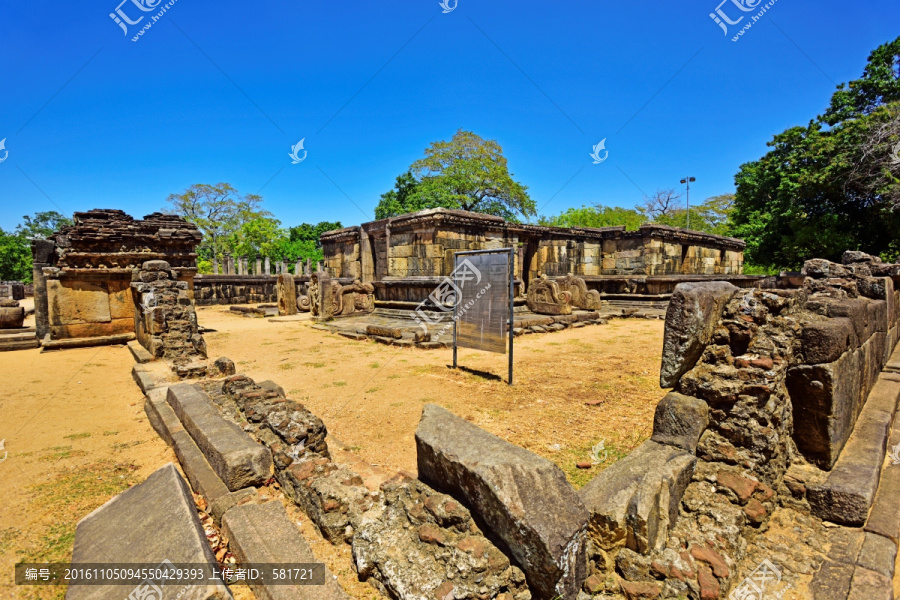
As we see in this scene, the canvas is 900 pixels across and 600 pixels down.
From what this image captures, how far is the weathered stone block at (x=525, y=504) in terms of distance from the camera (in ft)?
5.84

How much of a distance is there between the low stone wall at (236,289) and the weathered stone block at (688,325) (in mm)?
18954

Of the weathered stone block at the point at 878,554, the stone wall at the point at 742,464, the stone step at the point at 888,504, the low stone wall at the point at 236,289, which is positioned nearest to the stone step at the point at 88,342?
the low stone wall at the point at 236,289

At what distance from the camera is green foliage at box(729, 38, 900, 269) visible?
492 inches

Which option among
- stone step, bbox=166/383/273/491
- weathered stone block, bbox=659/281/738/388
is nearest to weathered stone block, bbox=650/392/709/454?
weathered stone block, bbox=659/281/738/388

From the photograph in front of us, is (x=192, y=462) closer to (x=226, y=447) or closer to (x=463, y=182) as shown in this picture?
(x=226, y=447)

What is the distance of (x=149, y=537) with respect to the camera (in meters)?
1.84

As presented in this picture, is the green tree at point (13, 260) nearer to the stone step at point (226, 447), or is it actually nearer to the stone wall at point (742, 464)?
the stone step at point (226, 447)

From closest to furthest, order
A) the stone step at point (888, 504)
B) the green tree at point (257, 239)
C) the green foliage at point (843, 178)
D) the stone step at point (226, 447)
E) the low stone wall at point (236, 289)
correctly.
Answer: the stone step at point (888, 504)
the stone step at point (226, 447)
the green foliage at point (843, 178)
the low stone wall at point (236, 289)
the green tree at point (257, 239)

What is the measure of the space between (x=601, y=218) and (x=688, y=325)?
113ft

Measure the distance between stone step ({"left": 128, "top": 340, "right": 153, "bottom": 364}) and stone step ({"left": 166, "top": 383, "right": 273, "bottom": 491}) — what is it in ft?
12.5

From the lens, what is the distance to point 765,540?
232cm

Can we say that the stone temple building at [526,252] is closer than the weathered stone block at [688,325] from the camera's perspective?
No

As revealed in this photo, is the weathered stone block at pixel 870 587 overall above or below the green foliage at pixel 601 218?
below

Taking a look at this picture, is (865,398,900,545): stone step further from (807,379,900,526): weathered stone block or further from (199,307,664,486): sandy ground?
(199,307,664,486): sandy ground
